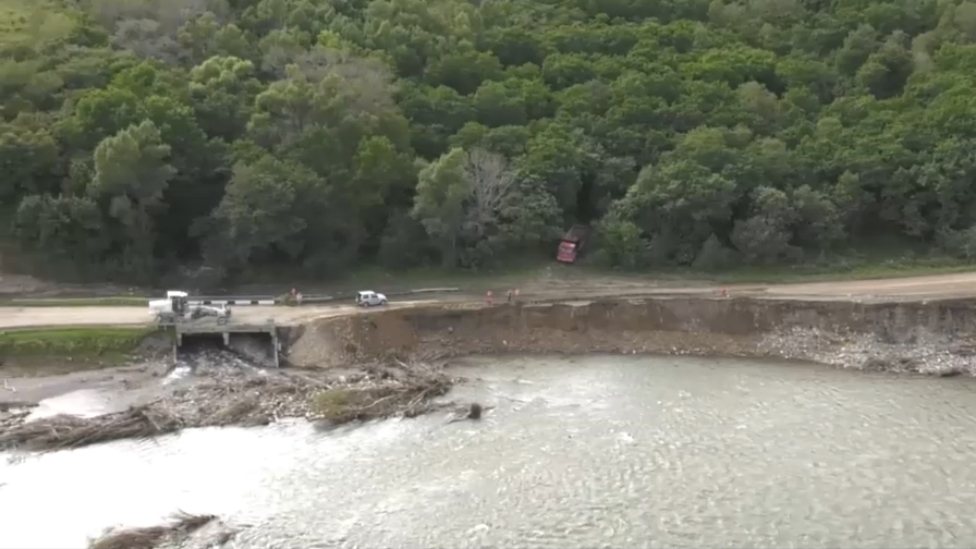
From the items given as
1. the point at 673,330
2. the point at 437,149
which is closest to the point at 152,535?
the point at 673,330

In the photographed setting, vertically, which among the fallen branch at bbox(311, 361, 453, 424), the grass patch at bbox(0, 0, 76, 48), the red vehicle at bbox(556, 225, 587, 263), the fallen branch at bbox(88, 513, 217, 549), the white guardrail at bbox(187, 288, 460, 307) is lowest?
the fallen branch at bbox(88, 513, 217, 549)

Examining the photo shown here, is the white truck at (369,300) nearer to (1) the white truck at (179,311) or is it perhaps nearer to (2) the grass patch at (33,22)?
(1) the white truck at (179,311)

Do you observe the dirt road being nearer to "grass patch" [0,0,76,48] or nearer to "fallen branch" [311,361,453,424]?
"fallen branch" [311,361,453,424]

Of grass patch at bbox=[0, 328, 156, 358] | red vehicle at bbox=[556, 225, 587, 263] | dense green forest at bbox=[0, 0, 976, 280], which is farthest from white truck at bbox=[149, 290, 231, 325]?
red vehicle at bbox=[556, 225, 587, 263]

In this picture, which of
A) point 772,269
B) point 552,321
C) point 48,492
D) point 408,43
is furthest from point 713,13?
point 48,492

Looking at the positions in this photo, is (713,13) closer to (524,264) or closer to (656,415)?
(524,264)

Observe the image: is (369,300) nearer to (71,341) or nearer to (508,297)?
(508,297)
